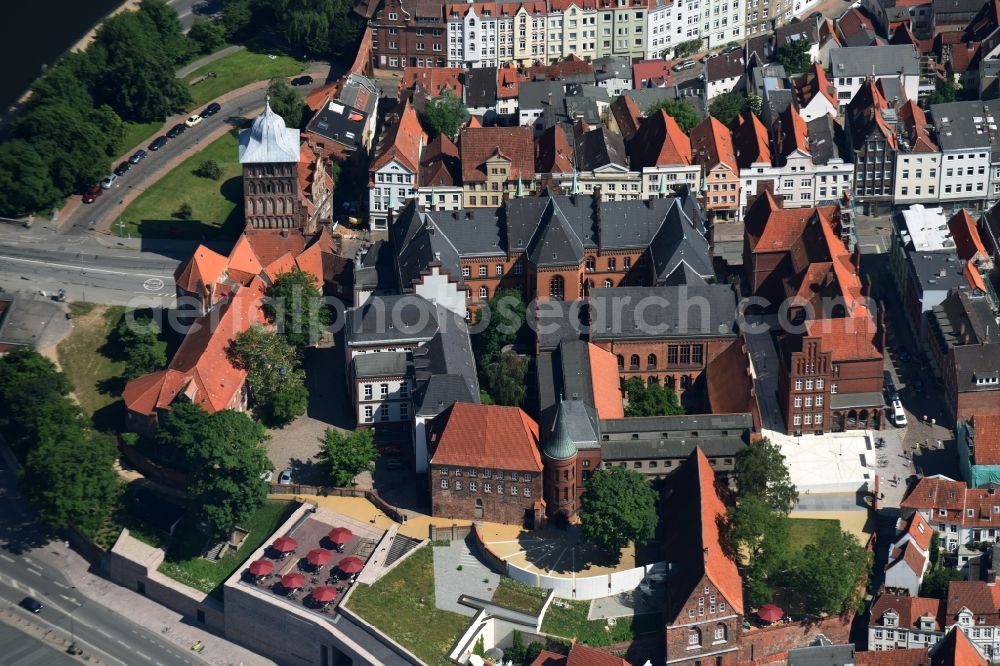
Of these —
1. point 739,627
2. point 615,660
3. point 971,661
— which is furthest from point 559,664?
point 971,661

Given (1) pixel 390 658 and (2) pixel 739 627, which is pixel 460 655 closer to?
(1) pixel 390 658

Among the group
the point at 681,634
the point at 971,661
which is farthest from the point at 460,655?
the point at 971,661

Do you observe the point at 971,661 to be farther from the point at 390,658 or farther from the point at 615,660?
the point at 390,658

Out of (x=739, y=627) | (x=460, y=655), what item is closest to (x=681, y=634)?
(x=739, y=627)

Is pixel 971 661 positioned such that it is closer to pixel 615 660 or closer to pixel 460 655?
pixel 615 660

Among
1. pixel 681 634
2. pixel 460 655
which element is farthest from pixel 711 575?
pixel 460 655

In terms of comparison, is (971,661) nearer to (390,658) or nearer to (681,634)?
(681,634)
